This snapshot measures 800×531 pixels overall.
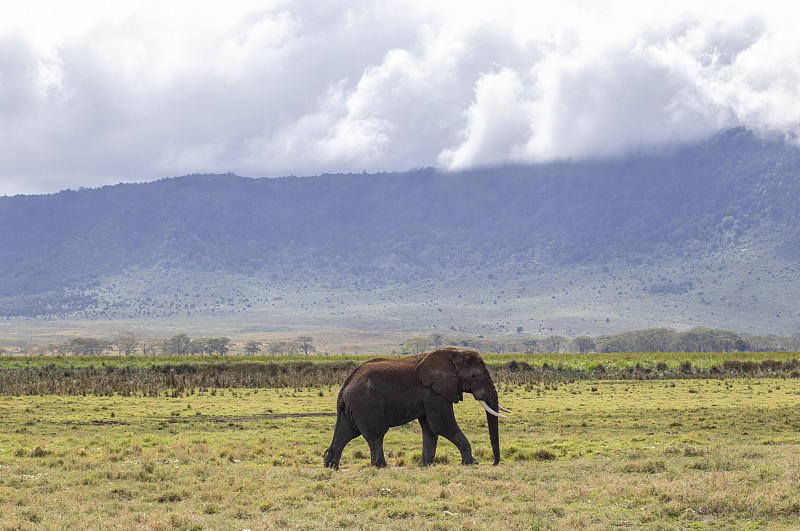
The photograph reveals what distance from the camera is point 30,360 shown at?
96.9m

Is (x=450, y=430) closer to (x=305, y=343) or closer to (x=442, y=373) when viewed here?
(x=442, y=373)

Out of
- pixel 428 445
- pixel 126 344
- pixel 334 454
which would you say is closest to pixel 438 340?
pixel 126 344

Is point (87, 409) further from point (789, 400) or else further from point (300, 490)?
point (789, 400)

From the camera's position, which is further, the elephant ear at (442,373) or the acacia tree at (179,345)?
the acacia tree at (179,345)

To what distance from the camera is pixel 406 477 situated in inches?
738

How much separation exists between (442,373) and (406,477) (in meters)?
3.28

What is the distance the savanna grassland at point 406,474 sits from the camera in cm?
1453

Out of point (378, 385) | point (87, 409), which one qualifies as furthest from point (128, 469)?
point (87, 409)

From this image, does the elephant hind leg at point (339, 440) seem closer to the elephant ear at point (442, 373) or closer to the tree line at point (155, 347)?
the elephant ear at point (442, 373)

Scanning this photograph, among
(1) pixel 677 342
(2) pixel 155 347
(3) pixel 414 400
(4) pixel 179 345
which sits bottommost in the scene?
(1) pixel 677 342

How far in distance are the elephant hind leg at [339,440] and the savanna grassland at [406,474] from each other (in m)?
0.65

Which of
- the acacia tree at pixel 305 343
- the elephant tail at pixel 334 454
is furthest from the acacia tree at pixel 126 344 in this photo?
the elephant tail at pixel 334 454

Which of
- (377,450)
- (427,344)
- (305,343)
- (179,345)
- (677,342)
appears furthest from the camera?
(305,343)

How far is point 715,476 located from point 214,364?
7468 cm
